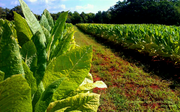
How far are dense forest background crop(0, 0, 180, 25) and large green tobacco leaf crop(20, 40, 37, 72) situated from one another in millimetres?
38626

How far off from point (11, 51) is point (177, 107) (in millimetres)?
3656

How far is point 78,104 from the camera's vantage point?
0.62 m

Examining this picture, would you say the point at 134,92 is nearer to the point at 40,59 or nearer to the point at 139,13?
the point at 40,59

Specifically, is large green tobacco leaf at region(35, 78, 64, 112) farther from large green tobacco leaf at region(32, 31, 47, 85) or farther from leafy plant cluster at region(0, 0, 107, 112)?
large green tobacco leaf at region(32, 31, 47, 85)

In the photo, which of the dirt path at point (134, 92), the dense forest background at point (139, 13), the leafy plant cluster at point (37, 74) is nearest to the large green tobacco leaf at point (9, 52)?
the leafy plant cluster at point (37, 74)

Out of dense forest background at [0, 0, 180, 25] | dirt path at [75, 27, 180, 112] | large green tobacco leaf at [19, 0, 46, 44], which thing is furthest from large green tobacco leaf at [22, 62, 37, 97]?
dense forest background at [0, 0, 180, 25]

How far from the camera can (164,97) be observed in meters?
3.54

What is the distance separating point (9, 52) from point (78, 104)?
353 mm

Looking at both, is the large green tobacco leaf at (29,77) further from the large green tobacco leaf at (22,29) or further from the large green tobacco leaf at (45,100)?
the large green tobacco leaf at (22,29)

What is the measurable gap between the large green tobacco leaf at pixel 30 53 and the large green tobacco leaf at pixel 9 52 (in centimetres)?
11

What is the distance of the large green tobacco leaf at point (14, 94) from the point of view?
36 centimetres

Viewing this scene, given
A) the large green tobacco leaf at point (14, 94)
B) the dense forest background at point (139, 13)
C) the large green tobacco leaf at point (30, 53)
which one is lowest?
the large green tobacco leaf at point (14, 94)

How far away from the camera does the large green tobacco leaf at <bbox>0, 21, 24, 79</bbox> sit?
0.42 m

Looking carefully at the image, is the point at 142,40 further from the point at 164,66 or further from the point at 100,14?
the point at 100,14
